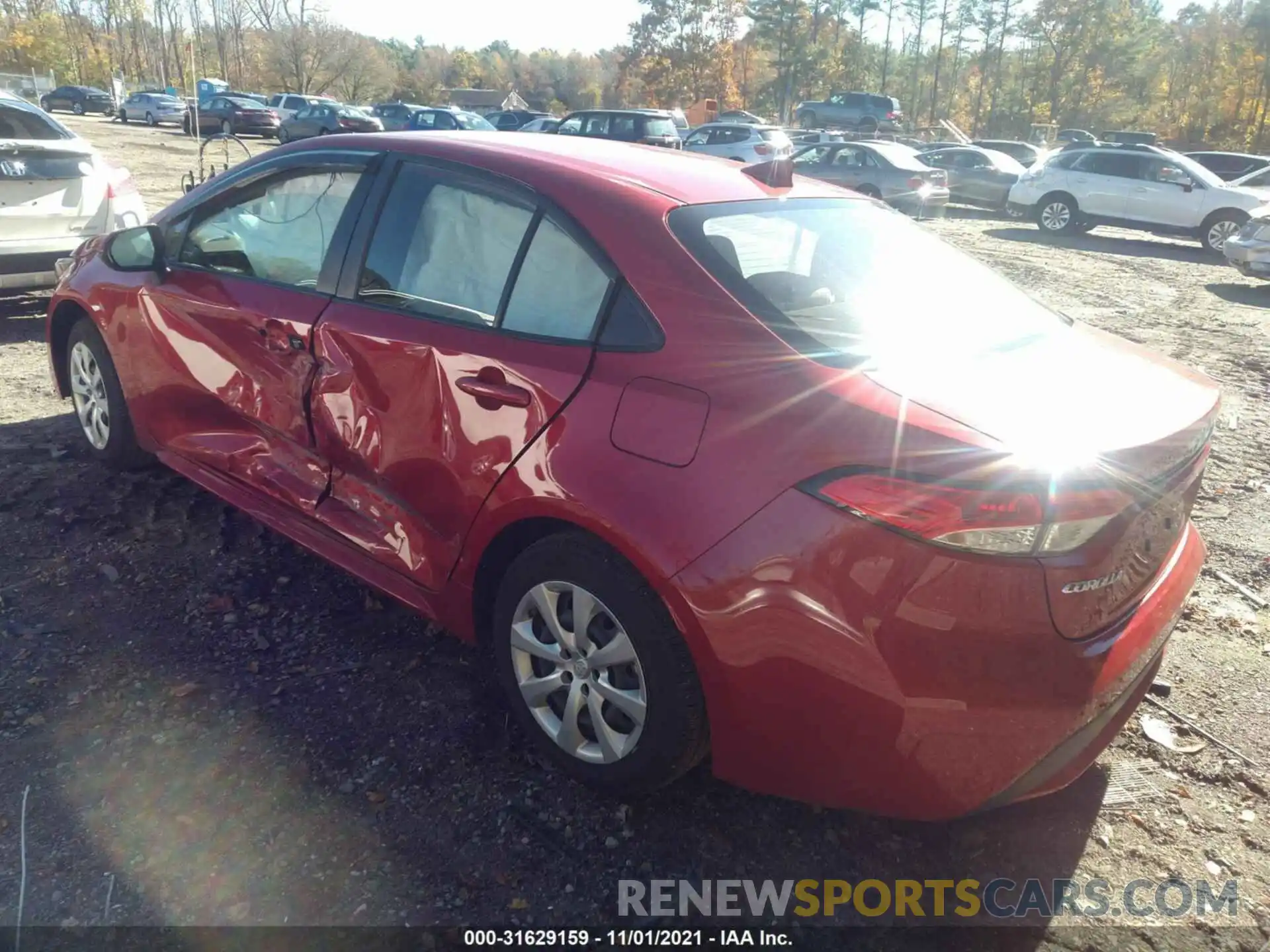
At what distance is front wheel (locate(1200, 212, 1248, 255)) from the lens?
Answer: 15453 millimetres

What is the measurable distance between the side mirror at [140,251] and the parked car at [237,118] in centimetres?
3419

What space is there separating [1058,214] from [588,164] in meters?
17.2

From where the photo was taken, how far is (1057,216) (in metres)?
17.6

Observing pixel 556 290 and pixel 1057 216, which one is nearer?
pixel 556 290

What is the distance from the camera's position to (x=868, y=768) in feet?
6.89

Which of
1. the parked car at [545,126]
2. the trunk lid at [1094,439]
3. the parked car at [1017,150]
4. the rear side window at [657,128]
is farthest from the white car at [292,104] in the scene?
the trunk lid at [1094,439]

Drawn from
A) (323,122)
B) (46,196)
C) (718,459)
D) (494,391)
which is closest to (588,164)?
(494,391)

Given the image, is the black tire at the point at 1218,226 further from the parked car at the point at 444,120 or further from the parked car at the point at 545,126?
the parked car at the point at 444,120

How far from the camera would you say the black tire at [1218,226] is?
15.4m

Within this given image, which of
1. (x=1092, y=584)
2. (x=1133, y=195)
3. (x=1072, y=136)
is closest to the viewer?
(x=1092, y=584)

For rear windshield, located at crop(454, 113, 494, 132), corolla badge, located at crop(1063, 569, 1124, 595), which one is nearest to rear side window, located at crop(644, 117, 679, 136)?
rear windshield, located at crop(454, 113, 494, 132)

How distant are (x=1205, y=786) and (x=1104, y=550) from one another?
126 centimetres

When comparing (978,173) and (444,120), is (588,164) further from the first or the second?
(444,120)

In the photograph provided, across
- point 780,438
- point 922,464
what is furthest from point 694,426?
point 922,464
